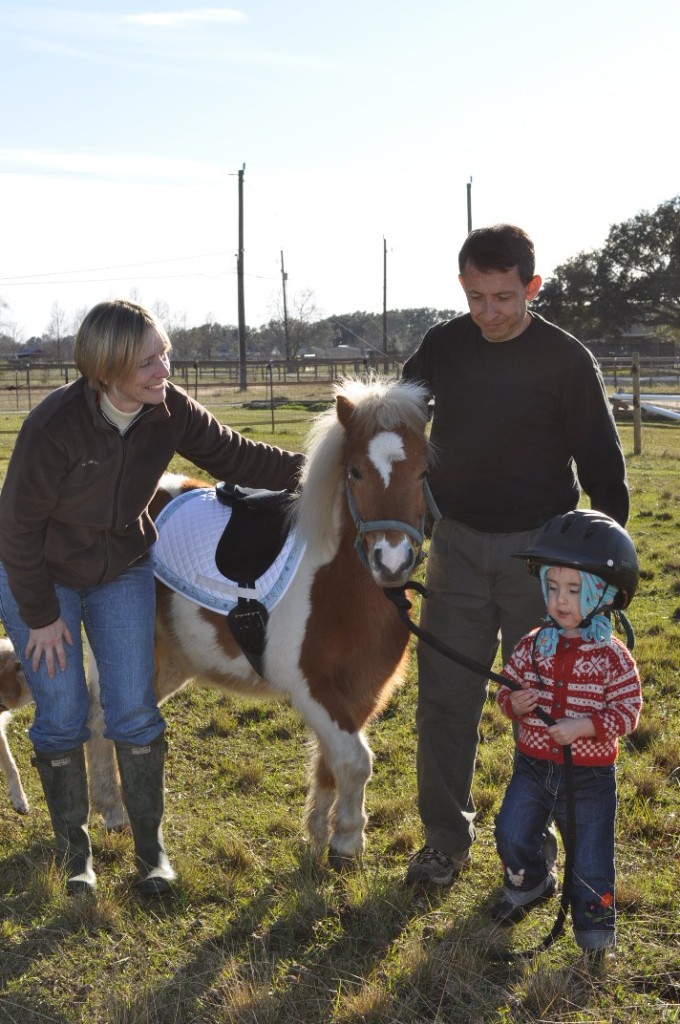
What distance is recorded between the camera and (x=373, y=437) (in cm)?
326

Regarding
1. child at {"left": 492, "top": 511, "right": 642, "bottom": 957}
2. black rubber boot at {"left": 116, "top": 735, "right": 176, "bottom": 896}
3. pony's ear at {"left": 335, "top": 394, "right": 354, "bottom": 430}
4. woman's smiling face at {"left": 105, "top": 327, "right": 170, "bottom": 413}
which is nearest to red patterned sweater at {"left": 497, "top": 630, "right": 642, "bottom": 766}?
child at {"left": 492, "top": 511, "right": 642, "bottom": 957}

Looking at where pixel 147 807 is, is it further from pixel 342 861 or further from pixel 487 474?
pixel 487 474

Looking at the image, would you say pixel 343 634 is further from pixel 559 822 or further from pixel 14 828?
pixel 14 828

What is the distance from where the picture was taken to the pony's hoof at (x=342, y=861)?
357 centimetres

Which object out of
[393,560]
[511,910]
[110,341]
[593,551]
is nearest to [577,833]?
[511,910]

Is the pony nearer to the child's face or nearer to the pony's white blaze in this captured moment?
the pony's white blaze

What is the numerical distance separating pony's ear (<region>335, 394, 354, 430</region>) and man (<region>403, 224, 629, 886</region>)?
1.11 ft

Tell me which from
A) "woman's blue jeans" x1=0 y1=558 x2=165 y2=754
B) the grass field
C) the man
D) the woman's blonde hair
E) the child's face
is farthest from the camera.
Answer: "woman's blue jeans" x1=0 y1=558 x2=165 y2=754

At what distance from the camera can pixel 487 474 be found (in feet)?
11.0

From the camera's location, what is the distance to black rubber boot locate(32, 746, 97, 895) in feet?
11.0

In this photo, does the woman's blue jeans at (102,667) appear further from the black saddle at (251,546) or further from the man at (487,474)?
the man at (487,474)

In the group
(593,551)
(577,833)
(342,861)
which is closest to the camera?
(593,551)

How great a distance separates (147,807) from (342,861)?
818 mm

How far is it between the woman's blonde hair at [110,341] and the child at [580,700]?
1.50 m
